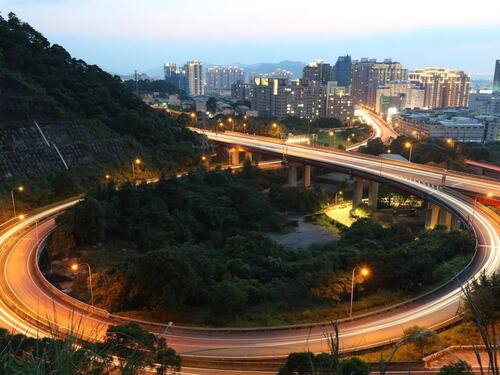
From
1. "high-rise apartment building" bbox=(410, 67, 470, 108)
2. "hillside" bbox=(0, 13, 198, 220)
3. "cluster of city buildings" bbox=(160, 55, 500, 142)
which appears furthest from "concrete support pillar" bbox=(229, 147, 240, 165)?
"high-rise apartment building" bbox=(410, 67, 470, 108)

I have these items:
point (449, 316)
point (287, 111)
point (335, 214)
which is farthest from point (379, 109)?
point (449, 316)

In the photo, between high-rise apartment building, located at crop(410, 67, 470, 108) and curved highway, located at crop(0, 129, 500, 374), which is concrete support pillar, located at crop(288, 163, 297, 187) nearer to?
curved highway, located at crop(0, 129, 500, 374)

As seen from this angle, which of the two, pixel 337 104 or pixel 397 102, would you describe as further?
pixel 397 102

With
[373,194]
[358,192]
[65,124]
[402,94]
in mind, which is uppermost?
[402,94]

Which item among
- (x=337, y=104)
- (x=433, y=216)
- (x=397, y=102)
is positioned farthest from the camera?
(x=397, y=102)

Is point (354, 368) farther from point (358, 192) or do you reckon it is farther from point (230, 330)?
point (358, 192)

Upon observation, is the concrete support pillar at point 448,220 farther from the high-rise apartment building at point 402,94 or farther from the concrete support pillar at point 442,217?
the high-rise apartment building at point 402,94

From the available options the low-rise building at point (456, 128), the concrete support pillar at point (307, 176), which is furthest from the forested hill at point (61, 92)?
the low-rise building at point (456, 128)

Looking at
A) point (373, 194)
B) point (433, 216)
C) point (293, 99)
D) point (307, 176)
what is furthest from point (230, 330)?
point (293, 99)
